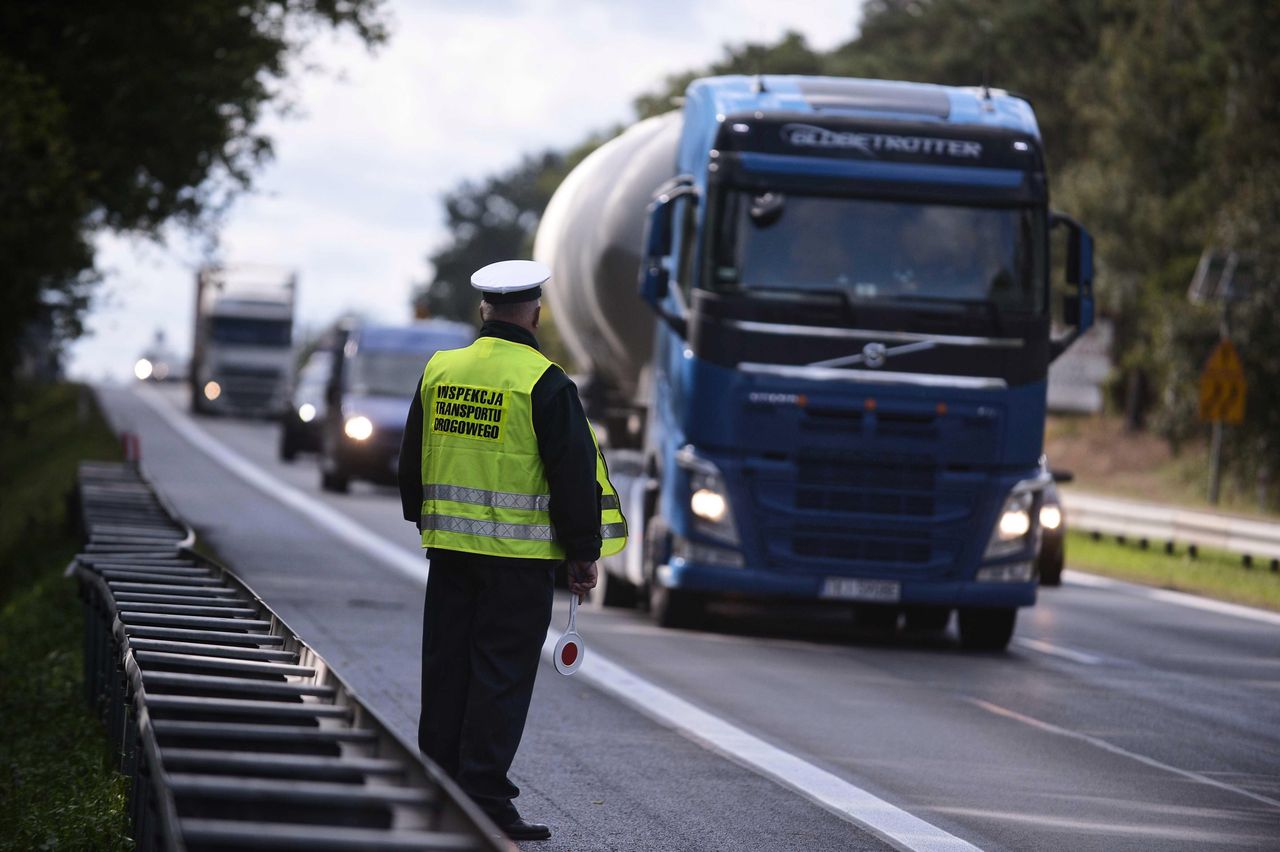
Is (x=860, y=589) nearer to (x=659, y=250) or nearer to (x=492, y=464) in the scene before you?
(x=659, y=250)

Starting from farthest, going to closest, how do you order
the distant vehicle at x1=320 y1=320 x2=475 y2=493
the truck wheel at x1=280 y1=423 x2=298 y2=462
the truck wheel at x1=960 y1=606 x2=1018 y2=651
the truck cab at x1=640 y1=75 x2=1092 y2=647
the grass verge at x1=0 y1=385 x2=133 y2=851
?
the truck wheel at x1=280 y1=423 x2=298 y2=462 < the distant vehicle at x1=320 y1=320 x2=475 y2=493 < the truck wheel at x1=960 y1=606 x2=1018 y2=651 < the truck cab at x1=640 y1=75 x2=1092 y2=647 < the grass verge at x1=0 y1=385 x2=133 y2=851

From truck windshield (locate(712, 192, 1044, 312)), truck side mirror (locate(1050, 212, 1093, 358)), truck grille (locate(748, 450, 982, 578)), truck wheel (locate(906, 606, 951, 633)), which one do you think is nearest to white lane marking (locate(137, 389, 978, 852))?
truck grille (locate(748, 450, 982, 578))

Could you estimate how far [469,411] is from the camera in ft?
22.4

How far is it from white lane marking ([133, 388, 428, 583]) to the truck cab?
4843 millimetres

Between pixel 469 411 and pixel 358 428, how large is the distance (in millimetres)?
23322

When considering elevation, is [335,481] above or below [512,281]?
below

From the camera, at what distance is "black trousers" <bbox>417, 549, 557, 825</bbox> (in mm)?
6742

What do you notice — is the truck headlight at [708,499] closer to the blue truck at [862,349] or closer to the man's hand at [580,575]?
the blue truck at [862,349]

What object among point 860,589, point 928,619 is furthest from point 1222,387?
point 860,589

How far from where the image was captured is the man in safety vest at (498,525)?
6.75 m

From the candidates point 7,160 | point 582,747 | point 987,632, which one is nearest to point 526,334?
point 582,747

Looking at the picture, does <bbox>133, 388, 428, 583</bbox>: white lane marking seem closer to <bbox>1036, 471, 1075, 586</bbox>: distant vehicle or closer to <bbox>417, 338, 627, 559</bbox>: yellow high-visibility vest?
<bbox>1036, 471, 1075, 586</bbox>: distant vehicle

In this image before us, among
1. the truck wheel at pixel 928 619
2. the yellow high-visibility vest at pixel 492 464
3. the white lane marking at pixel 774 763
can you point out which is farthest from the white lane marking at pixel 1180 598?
the yellow high-visibility vest at pixel 492 464

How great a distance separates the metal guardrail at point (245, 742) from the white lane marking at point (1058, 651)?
706 cm
